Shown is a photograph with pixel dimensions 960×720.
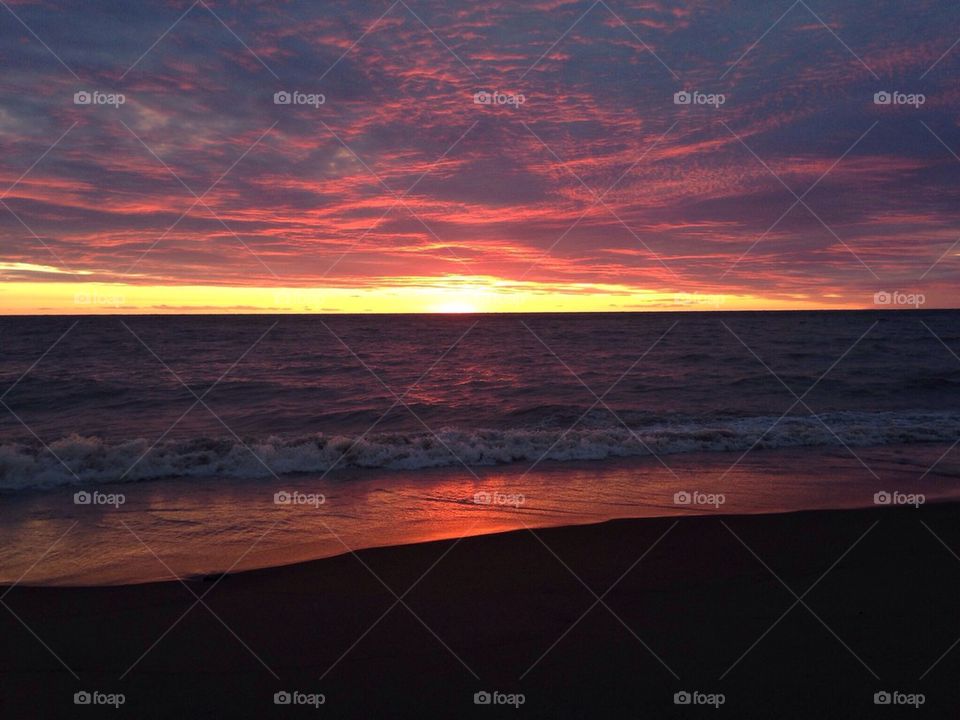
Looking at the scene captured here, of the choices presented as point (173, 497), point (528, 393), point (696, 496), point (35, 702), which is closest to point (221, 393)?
point (528, 393)

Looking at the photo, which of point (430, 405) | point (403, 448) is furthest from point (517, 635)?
point (430, 405)

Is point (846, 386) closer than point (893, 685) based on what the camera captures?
No

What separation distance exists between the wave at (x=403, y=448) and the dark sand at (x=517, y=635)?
6.00 meters

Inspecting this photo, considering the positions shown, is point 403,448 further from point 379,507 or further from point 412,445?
point 379,507

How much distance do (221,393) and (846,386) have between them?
2139 cm

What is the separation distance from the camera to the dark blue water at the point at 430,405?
13078 mm

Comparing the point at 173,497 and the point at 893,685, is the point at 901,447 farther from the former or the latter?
the point at 173,497

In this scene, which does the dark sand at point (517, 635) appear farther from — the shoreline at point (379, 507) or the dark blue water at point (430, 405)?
the dark blue water at point (430, 405)

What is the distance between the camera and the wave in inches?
466

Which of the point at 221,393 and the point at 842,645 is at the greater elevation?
the point at 221,393

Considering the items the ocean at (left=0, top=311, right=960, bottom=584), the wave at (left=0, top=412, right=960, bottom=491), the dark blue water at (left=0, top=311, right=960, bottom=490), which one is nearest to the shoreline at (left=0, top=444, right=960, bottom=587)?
the ocean at (left=0, top=311, right=960, bottom=584)

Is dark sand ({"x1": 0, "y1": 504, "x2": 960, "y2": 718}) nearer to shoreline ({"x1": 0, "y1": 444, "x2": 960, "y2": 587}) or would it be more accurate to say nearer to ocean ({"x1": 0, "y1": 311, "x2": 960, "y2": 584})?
shoreline ({"x1": 0, "y1": 444, "x2": 960, "y2": 587})

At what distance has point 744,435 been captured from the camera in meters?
15.2

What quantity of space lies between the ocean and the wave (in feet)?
0.19
